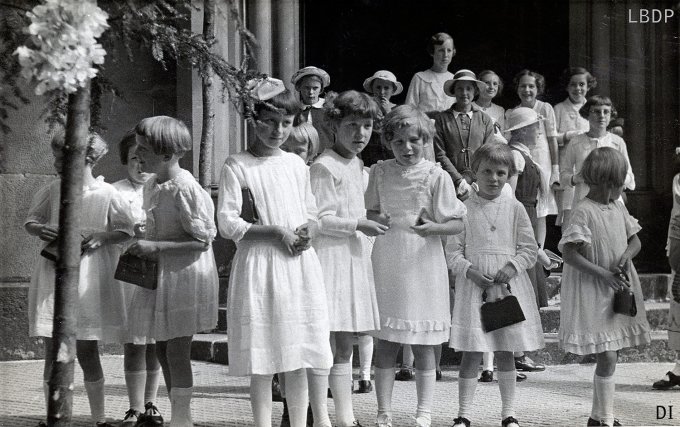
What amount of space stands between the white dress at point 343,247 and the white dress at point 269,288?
0.82ft

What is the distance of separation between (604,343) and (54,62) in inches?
129

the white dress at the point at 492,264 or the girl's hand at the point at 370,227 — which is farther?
the white dress at the point at 492,264

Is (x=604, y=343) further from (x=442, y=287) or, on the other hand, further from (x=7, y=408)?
(x=7, y=408)

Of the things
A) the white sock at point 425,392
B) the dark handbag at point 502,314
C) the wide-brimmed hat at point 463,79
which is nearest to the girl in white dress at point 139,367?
the white sock at point 425,392

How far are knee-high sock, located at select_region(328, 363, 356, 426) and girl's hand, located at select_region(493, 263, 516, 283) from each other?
91 cm

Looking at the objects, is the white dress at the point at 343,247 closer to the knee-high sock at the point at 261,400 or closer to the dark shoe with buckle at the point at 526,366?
the knee-high sock at the point at 261,400

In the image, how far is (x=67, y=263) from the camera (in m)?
3.68

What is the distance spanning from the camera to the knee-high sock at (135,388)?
565 cm

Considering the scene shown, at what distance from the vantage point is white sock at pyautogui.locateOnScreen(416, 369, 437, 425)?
5402mm

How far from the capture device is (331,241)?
5512 mm

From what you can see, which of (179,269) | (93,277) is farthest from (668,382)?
(93,277)

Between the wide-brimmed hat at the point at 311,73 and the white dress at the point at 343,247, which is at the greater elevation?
the wide-brimmed hat at the point at 311,73

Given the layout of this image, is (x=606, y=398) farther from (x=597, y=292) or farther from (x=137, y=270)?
(x=137, y=270)

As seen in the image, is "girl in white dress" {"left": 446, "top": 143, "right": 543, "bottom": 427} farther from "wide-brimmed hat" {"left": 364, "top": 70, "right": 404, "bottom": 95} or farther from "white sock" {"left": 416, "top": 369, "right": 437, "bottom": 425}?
"wide-brimmed hat" {"left": 364, "top": 70, "right": 404, "bottom": 95}
